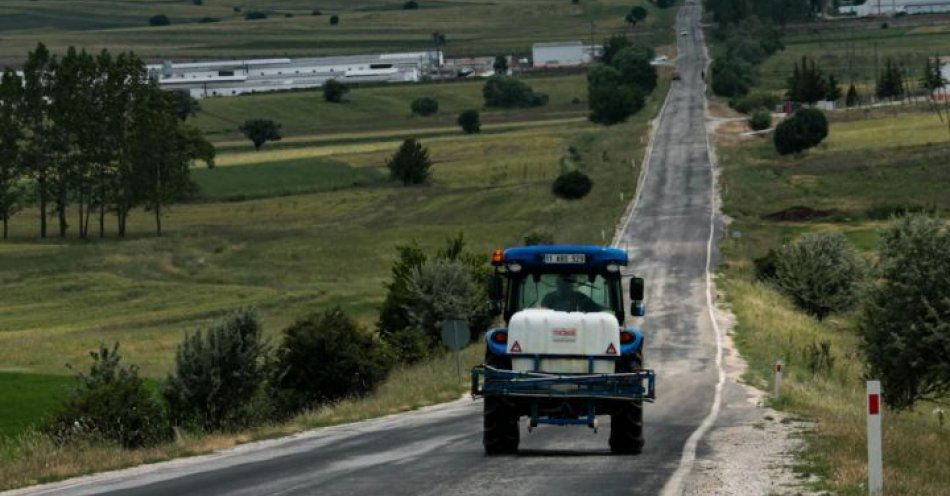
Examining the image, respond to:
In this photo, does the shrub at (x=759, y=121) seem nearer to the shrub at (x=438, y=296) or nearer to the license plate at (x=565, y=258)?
the shrub at (x=438, y=296)

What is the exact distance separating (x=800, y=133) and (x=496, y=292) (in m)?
104

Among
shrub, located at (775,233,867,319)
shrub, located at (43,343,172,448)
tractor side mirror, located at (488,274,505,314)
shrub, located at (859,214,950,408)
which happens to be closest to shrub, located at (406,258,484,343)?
shrub, located at (775,233,867,319)

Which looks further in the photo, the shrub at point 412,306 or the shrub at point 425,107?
the shrub at point 425,107

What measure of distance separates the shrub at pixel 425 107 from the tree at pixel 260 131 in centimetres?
2142

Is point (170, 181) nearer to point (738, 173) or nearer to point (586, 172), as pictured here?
point (586, 172)

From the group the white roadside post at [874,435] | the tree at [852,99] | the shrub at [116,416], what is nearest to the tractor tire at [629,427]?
the white roadside post at [874,435]

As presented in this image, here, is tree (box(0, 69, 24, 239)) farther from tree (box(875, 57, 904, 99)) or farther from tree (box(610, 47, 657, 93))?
tree (box(875, 57, 904, 99))

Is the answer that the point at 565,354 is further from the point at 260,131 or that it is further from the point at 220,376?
the point at 260,131

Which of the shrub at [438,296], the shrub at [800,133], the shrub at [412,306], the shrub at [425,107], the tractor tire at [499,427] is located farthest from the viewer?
the shrub at [425,107]

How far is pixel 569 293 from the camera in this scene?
82.8 feet

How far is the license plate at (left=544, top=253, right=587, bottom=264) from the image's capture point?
82.3 feet

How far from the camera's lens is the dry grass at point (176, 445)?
24.5 metres

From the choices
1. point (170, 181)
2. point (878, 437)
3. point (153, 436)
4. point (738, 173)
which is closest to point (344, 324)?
point (153, 436)

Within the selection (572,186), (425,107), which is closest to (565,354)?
(572,186)
